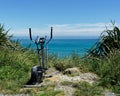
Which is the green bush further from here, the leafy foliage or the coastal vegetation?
the leafy foliage

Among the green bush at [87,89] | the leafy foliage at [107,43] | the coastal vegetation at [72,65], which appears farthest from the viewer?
the leafy foliage at [107,43]

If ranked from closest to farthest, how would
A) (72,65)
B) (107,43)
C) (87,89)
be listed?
1. (87,89)
2. (72,65)
3. (107,43)

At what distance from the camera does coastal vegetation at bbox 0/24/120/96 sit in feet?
42.2

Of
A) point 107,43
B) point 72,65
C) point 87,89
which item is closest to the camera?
point 87,89

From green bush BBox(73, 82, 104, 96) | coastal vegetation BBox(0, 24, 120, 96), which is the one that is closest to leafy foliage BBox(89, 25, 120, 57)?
coastal vegetation BBox(0, 24, 120, 96)

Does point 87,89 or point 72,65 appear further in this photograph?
point 72,65

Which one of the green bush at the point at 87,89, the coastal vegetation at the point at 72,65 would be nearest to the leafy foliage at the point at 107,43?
the coastal vegetation at the point at 72,65

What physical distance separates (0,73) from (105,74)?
10.9 ft

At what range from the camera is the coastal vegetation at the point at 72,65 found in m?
12.9

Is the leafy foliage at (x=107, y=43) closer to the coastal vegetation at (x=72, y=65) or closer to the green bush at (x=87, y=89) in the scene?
the coastal vegetation at (x=72, y=65)

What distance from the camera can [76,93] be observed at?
483 inches

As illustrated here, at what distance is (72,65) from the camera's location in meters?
15.6

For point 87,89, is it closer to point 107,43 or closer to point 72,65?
point 72,65

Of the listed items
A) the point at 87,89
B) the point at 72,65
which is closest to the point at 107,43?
the point at 72,65
